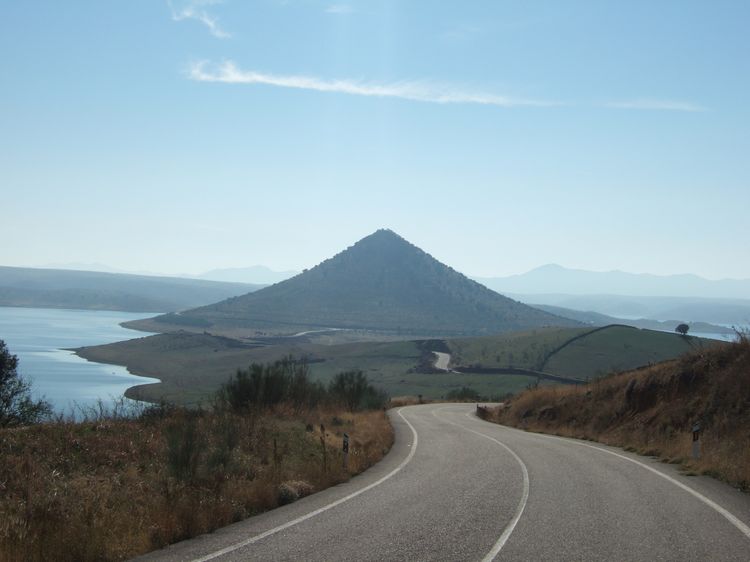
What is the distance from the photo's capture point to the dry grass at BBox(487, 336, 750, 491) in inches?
645

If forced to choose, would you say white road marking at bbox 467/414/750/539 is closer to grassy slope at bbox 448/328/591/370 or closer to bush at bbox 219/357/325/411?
bush at bbox 219/357/325/411

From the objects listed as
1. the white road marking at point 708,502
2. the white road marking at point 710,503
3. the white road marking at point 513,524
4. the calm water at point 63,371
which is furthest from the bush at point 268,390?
the calm water at point 63,371

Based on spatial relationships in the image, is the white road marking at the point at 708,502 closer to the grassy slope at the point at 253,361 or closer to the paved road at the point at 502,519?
the paved road at the point at 502,519

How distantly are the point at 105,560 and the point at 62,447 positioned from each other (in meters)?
5.83

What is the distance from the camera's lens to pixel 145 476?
39.9ft

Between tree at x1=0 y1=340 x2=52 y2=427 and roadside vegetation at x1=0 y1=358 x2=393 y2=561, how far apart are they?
12.1 m

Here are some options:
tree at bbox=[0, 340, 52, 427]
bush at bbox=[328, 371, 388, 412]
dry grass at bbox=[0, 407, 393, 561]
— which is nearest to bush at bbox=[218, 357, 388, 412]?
bush at bbox=[328, 371, 388, 412]

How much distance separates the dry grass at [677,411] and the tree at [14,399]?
1999 centimetres

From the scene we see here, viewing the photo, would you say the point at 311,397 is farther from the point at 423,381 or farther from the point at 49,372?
the point at 49,372

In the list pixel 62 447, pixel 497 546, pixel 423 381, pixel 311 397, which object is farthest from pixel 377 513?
pixel 423 381

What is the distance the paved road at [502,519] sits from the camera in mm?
8023

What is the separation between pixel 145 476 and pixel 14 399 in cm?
2373

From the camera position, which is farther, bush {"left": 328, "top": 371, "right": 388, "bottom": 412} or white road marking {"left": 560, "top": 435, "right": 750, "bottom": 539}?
bush {"left": 328, "top": 371, "right": 388, "bottom": 412}

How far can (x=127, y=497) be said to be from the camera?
416 inches
